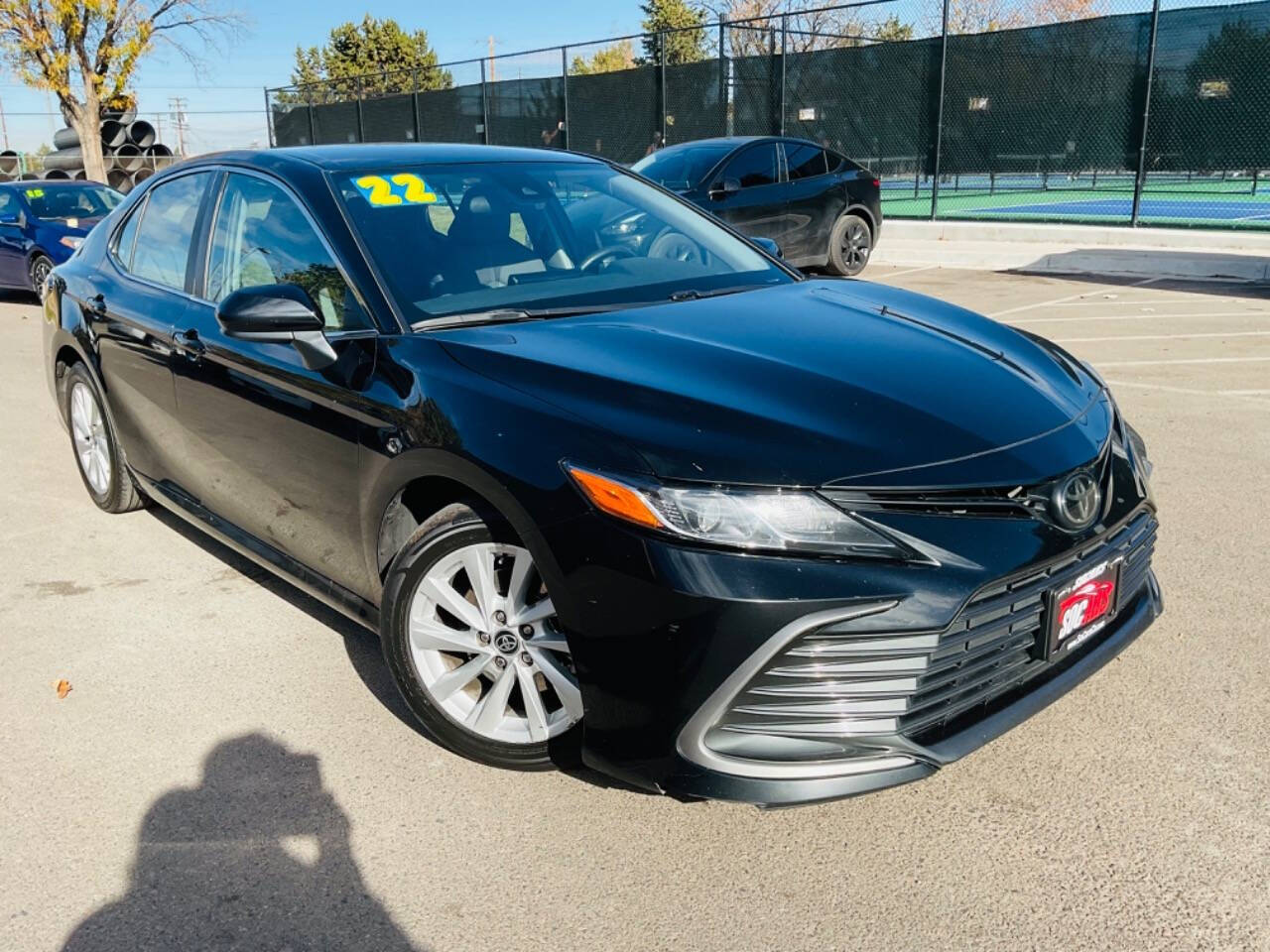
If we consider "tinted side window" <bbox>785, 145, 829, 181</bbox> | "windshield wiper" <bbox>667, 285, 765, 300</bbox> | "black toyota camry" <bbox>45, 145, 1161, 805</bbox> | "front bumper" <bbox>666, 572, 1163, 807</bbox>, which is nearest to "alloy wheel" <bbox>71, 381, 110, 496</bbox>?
"black toyota camry" <bbox>45, 145, 1161, 805</bbox>

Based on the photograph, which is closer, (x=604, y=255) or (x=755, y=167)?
(x=604, y=255)

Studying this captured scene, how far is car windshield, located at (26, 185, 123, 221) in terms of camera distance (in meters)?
13.3

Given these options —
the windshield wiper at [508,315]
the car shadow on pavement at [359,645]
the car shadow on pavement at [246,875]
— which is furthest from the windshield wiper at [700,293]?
the car shadow on pavement at [246,875]

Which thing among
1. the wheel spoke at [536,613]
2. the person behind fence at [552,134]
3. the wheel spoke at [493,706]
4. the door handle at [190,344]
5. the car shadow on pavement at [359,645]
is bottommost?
the car shadow on pavement at [359,645]

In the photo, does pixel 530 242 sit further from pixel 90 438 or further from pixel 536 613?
pixel 90 438

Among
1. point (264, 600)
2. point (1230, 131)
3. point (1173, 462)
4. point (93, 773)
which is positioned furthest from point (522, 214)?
point (1230, 131)

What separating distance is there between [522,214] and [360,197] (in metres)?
0.55

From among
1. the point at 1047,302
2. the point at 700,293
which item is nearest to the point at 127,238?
the point at 700,293

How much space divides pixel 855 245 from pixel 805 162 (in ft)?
4.15

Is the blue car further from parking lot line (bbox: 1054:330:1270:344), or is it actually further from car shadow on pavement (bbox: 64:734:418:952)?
car shadow on pavement (bbox: 64:734:418:952)

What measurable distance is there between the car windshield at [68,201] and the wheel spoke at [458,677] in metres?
12.5

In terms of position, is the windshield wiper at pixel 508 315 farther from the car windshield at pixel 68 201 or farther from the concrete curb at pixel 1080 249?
the car windshield at pixel 68 201

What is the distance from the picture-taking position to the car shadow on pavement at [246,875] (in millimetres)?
2350

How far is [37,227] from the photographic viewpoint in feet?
42.5
